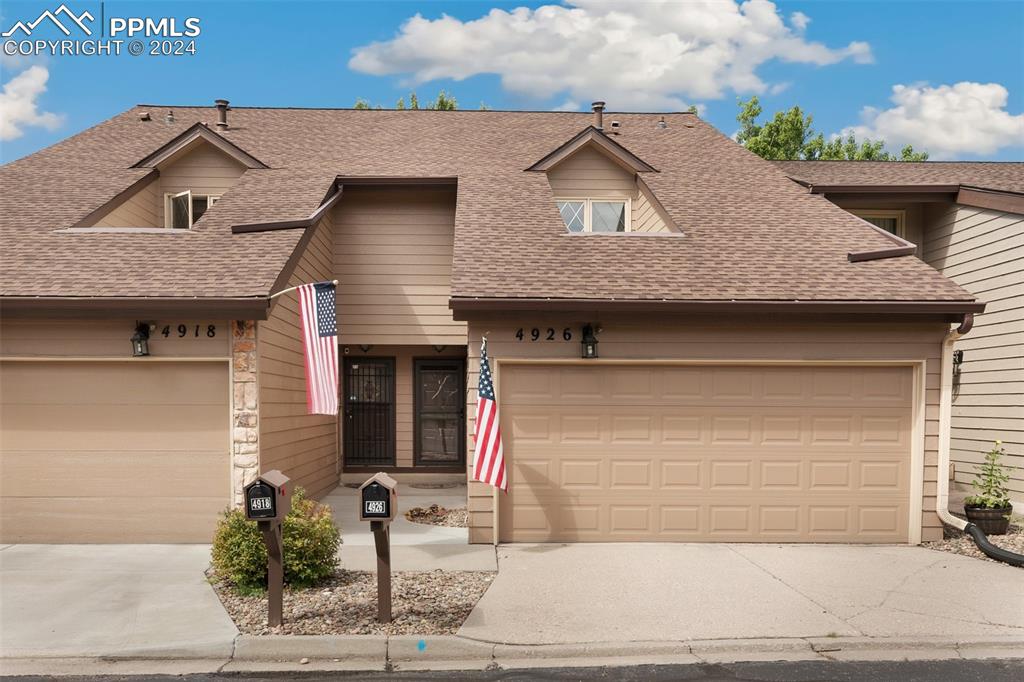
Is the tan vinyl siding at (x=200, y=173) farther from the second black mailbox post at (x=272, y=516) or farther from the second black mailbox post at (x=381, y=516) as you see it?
the second black mailbox post at (x=381, y=516)

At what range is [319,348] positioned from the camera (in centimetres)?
899

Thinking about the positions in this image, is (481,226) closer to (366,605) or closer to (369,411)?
(369,411)

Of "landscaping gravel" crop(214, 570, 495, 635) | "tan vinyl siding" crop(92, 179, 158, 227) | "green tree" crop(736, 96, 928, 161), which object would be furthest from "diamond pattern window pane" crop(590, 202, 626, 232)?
"green tree" crop(736, 96, 928, 161)

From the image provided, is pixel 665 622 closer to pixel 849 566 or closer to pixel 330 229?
pixel 849 566

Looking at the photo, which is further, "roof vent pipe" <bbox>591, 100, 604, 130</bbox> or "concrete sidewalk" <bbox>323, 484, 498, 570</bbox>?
"roof vent pipe" <bbox>591, 100, 604, 130</bbox>

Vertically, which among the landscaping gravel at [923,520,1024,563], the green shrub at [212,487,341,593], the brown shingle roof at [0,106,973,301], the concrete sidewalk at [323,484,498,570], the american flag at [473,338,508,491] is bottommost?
the concrete sidewalk at [323,484,498,570]

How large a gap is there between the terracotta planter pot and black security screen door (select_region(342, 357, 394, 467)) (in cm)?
931

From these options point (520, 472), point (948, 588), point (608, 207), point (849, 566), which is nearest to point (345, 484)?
point (520, 472)

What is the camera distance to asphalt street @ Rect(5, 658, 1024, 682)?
5715 mm

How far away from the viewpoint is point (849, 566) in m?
8.73

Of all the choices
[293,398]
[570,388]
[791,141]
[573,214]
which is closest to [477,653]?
[570,388]

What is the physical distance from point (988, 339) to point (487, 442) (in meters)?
8.96

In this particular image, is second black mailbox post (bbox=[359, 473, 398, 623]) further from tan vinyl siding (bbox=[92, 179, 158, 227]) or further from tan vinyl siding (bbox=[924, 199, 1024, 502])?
tan vinyl siding (bbox=[924, 199, 1024, 502])

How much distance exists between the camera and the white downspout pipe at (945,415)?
32.0 feet
